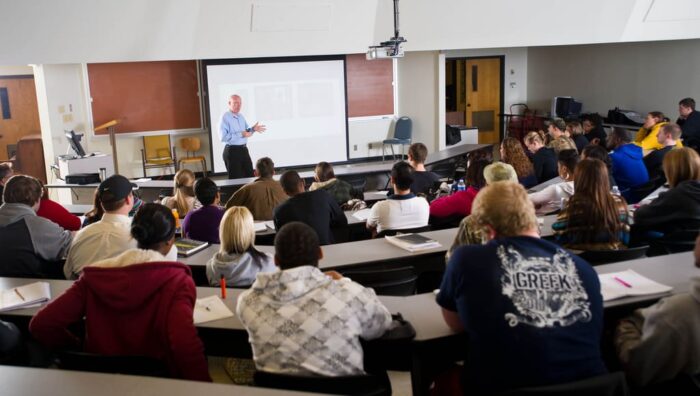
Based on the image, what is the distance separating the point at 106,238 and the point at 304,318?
186cm

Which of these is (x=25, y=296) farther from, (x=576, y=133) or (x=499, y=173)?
(x=576, y=133)

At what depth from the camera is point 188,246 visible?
166 inches

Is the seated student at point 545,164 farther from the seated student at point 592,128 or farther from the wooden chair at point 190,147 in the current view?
the wooden chair at point 190,147

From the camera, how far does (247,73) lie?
34.3 ft

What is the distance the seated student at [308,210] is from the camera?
4586 mm

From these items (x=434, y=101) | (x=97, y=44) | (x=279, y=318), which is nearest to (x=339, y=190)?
(x=279, y=318)

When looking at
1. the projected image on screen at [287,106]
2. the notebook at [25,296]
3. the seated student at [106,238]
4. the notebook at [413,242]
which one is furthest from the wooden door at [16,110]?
the notebook at [413,242]

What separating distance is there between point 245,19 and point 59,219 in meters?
4.32

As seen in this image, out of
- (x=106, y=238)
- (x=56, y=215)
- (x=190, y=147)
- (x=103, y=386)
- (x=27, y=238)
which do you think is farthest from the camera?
(x=190, y=147)

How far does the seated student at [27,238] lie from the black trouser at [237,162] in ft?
14.8

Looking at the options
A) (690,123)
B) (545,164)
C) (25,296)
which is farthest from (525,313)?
(690,123)

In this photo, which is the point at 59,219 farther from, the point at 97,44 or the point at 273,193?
the point at 97,44

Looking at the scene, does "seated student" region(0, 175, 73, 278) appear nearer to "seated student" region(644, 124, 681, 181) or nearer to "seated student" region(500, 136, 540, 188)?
"seated student" region(500, 136, 540, 188)

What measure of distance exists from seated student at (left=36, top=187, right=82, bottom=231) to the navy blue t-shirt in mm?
3572
